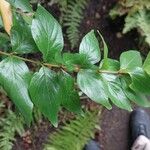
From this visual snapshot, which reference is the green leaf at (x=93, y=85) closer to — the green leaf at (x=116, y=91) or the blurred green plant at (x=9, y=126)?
the green leaf at (x=116, y=91)

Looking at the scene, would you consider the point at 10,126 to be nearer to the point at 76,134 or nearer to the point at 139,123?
the point at 76,134

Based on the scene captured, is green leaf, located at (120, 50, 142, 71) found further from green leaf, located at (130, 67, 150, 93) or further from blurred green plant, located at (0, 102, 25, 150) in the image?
blurred green plant, located at (0, 102, 25, 150)

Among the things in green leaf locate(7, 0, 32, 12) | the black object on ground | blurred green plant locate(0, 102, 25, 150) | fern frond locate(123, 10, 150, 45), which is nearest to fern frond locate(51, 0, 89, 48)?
fern frond locate(123, 10, 150, 45)

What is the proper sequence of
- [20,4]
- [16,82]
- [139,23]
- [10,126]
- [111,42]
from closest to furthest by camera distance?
1. [16,82]
2. [20,4]
3. [10,126]
4. [139,23]
5. [111,42]

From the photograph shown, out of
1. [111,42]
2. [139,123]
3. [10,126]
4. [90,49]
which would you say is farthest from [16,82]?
[139,123]

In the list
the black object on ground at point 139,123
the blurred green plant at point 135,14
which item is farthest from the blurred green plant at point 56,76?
the black object on ground at point 139,123

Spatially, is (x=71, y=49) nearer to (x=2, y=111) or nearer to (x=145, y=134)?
(x=2, y=111)
